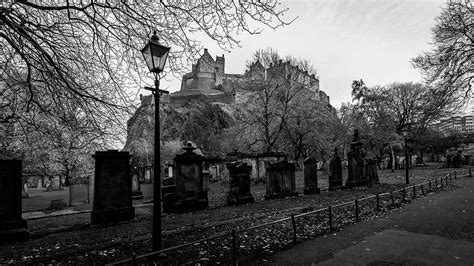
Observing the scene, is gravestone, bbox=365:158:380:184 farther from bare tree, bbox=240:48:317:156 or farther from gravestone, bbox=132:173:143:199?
gravestone, bbox=132:173:143:199

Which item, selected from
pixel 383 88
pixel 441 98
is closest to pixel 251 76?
pixel 441 98

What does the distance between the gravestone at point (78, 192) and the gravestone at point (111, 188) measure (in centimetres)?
776

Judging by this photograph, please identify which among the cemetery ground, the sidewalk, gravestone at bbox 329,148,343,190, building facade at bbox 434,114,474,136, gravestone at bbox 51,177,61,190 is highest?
building facade at bbox 434,114,474,136

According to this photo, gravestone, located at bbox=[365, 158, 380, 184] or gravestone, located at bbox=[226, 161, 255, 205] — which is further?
gravestone, located at bbox=[365, 158, 380, 184]

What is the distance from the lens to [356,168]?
1961cm

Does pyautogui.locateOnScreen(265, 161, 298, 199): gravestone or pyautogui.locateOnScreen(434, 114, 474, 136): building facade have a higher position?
pyautogui.locateOnScreen(434, 114, 474, 136): building facade

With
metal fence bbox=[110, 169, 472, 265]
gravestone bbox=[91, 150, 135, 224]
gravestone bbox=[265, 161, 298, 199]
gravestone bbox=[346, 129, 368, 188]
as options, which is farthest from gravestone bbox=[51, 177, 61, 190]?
metal fence bbox=[110, 169, 472, 265]

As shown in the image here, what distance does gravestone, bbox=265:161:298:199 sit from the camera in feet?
48.9

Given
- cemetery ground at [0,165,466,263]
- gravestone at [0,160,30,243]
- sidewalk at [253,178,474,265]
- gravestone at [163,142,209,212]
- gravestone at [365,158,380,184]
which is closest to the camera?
sidewalk at [253,178,474,265]

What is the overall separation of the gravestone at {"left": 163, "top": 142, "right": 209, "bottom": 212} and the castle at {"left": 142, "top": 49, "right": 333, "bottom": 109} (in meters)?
16.1

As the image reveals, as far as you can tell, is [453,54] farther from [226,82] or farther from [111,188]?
[226,82]

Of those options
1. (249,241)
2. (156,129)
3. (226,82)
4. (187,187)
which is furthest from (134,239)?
(226,82)

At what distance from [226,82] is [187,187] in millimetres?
87659

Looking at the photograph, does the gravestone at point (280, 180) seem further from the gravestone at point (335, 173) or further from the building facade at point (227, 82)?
the building facade at point (227, 82)
